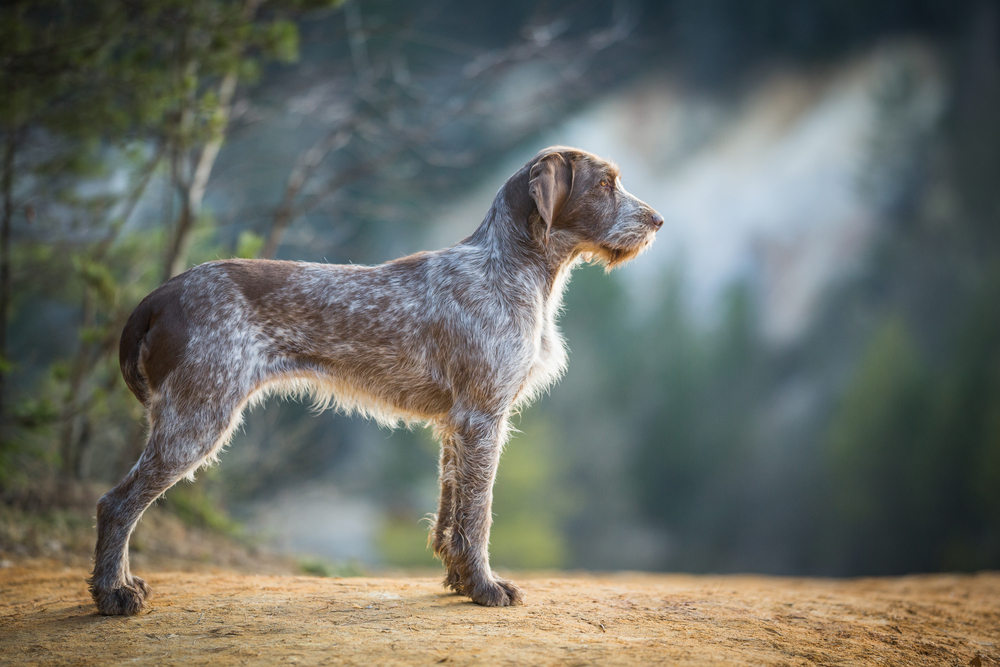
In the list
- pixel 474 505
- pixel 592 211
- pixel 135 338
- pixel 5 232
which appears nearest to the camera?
pixel 135 338

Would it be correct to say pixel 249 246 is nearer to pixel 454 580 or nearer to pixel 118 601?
pixel 118 601

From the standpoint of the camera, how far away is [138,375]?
157 inches

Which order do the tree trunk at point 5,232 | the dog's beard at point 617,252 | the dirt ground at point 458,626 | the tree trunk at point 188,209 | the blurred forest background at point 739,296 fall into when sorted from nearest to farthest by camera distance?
1. the dirt ground at point 458,626
2. the dog's beard at point 617,252
3. the tree trunk at point 5,232
4. the tree trunk at point 188,209
5. the blurred forest background at point 739,296

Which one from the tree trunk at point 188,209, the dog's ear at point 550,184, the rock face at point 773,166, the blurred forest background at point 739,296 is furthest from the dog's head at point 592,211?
the rock face at point 773,166

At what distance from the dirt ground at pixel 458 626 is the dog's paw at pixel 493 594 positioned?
7cm

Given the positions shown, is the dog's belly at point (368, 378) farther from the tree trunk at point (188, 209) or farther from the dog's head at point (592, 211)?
the tree trunk at point (188, 209)

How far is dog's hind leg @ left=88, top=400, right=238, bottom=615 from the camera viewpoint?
3.72 m

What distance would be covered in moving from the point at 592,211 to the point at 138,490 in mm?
2954

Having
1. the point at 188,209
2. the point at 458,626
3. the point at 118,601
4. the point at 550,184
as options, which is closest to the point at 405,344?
the point at 550,184

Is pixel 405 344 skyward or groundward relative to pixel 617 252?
groundward

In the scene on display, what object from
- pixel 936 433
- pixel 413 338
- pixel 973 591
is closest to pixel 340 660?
pixel 413 338

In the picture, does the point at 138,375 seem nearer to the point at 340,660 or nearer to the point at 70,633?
the point at 70,633

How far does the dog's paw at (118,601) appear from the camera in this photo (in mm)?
3711

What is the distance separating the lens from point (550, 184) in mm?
4238
